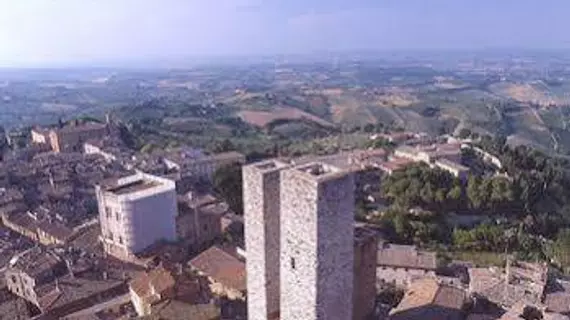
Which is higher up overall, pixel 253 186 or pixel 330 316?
pixel 253 186

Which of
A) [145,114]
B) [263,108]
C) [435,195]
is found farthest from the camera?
[263,108]

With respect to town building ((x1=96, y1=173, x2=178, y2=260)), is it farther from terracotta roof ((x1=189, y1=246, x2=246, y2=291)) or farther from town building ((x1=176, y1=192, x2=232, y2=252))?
terracotta roof ((x1=189, y1=246, x2=246, y2=291))

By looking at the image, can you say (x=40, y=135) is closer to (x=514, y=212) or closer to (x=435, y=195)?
(x=435, y=195)

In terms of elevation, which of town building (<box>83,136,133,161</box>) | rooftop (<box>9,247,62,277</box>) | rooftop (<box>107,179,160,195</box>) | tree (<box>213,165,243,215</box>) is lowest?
town building (<box>83,136,133,161</box>)

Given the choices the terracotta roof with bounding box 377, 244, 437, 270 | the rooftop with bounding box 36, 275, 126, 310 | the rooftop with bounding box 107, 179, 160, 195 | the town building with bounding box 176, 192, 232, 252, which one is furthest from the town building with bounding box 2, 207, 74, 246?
the terracotta roof with bounding box 377, 244, 437, 270

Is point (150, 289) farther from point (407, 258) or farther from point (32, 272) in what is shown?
point (407, 258)

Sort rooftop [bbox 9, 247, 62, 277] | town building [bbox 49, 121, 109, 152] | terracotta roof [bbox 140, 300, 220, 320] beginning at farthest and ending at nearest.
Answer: town building [bbox 49, 121, 109, 152] < rooftop [bbox 9, 247, 62, 277] < terracotta roof [bbox 140, 300, 220, 320]

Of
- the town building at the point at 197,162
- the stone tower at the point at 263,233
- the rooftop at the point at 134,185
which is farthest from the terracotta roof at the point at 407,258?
the town building at the point at 197,162

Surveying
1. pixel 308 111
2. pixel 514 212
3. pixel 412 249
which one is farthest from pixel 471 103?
pixel 412 249

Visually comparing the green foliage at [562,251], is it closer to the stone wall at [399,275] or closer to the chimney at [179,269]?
the stone wall at [399,275]
